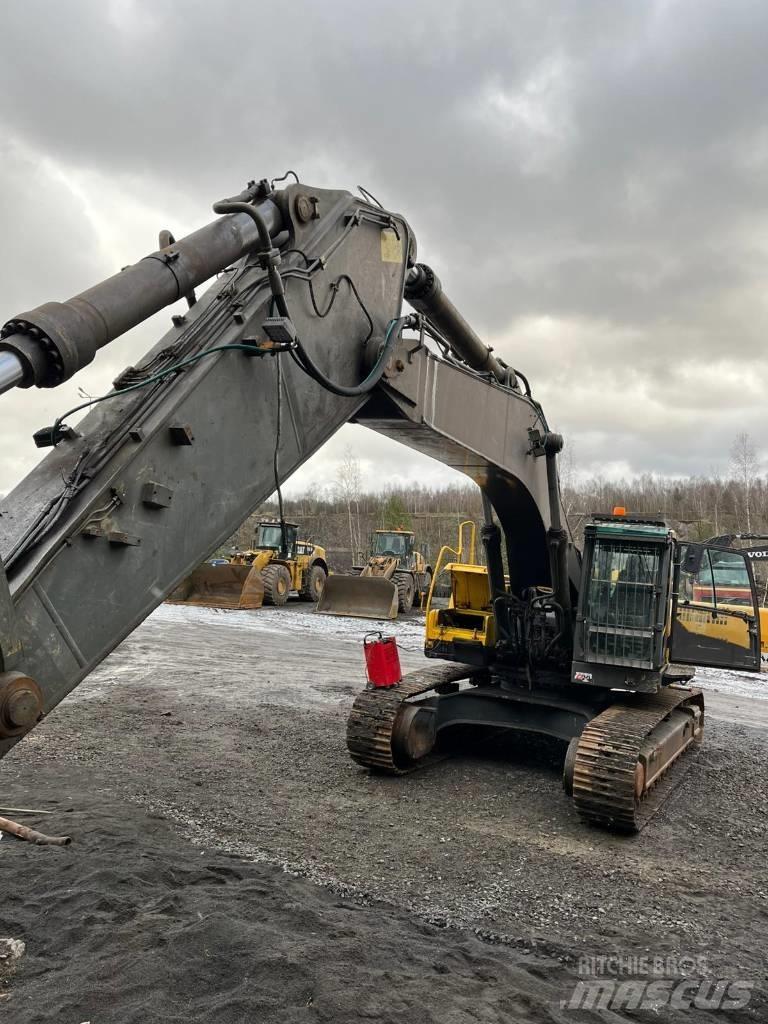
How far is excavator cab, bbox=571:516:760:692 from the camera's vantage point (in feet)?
22.0

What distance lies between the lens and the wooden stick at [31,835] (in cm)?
520

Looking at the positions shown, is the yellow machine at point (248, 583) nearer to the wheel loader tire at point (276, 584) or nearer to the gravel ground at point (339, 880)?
the wheel loader tire at point (276, 584)

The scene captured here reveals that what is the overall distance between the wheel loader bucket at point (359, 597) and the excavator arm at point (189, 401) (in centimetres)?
1643

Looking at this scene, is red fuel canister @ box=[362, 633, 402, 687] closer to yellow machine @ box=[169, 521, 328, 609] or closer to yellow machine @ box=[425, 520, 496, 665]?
yellow machine @ box=[425, 520, 496, 665]

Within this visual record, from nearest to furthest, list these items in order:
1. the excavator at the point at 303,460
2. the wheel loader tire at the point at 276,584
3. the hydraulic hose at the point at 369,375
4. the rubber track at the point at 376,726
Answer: the excavator at the point at 303,460, the hydraulic hose at the point at 369,375, the rubber track at the point at 376,726, the wheel loader tire at the point at 276,584

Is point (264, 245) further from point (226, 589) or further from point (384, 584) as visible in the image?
point (226, 589)

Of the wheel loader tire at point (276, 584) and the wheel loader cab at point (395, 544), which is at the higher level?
the wheel loader cab at point (395, 544)

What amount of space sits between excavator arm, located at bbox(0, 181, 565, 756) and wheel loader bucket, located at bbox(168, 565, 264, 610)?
1819 centimetres

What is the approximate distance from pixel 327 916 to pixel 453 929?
71 centimetres

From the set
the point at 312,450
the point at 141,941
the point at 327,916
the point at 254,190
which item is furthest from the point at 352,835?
the point at 254,190

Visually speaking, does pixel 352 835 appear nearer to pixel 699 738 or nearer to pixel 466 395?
pixel 466 395

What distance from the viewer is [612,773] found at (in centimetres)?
588

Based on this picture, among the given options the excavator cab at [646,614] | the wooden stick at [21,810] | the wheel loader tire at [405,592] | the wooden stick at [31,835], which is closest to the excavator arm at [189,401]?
the excavator cab at [646,614]

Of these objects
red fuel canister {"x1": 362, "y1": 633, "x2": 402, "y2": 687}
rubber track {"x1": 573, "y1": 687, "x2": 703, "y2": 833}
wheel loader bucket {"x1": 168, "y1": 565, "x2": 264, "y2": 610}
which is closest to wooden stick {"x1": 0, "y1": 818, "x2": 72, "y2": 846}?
red fuel canister {"x1": 362, "y1": 633, "x2": 402, "y2": 687}
